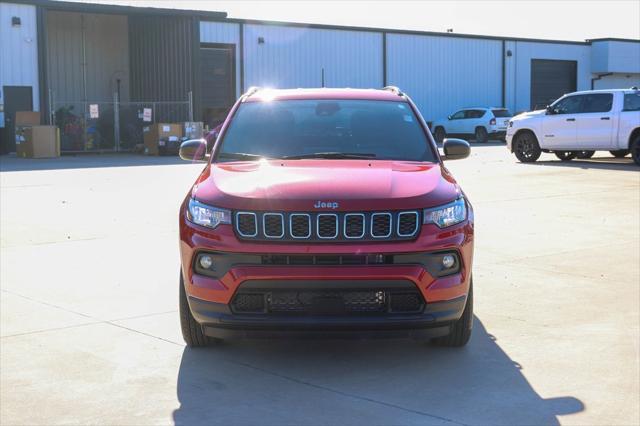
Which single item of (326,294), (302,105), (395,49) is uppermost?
(395,49)

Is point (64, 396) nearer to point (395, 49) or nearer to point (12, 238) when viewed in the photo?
point (12, 238)

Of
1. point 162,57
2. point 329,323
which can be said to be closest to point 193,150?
point 329,323

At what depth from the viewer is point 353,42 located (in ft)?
136

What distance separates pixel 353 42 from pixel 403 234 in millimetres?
37234

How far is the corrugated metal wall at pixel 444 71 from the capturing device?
43.5m

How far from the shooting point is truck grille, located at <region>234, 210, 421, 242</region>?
5086mm

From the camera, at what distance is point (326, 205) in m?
5.11

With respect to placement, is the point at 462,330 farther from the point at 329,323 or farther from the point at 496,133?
the point at 496,133

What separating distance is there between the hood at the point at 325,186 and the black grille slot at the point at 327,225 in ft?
0.17

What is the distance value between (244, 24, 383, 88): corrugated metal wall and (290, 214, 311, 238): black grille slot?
34065 mm

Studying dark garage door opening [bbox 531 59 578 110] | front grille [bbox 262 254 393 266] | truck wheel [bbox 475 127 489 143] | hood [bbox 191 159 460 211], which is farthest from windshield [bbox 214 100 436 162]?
dark garage door opening [bbox 531 59 578 110]

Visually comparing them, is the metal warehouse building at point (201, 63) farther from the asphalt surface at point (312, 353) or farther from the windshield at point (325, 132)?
the windshield at point (325, 132)

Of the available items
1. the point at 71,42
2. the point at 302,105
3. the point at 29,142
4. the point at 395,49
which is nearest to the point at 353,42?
the point at 395,49

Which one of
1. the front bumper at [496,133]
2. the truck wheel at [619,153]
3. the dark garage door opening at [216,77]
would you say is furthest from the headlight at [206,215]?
the front bumper at [496,133]
